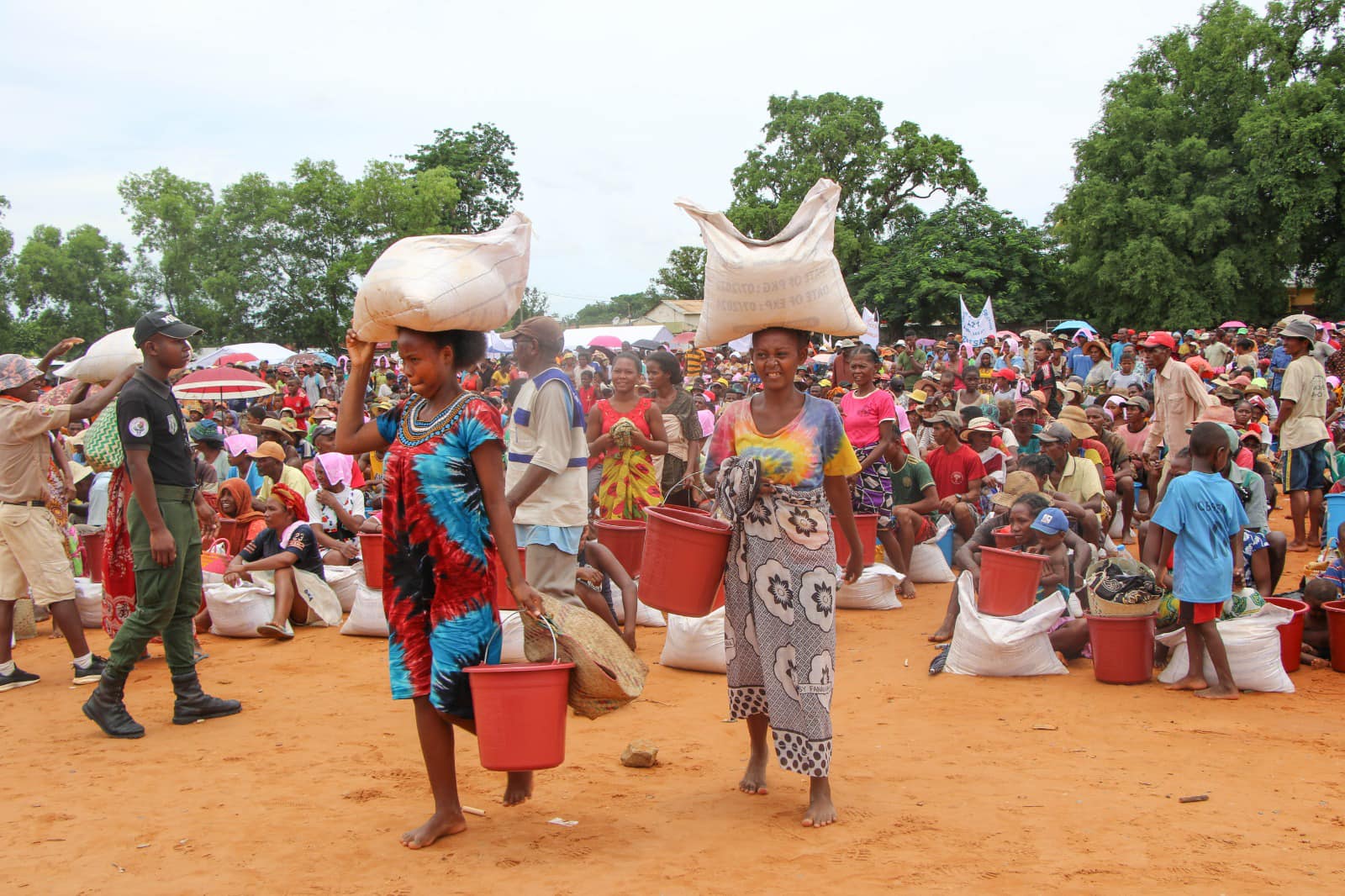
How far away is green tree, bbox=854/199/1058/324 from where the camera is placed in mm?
38656

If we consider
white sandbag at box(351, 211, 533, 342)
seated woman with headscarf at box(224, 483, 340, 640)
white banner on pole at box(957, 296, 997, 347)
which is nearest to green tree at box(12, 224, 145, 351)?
white banner on pole at box(957, 296, 997, 347)

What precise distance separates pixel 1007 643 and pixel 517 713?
3731mm

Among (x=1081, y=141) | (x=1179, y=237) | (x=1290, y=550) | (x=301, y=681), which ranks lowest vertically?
(x=301, y=681)

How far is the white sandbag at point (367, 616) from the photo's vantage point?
7.46 meters

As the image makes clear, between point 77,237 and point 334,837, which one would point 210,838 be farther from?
point 77,237

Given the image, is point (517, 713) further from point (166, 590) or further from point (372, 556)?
point (372, 556)

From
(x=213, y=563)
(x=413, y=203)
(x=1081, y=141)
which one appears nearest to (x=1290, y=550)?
(x=213, y=563)

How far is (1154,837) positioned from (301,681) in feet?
15.8

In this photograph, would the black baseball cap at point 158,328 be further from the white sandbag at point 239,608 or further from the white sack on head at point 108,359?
the white sandbag at point 239,608

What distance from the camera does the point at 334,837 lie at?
12.3 ft

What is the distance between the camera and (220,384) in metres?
14.3

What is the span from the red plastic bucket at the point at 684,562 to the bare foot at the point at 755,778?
2.22ft

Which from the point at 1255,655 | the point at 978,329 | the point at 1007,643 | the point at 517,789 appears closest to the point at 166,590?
the point at 517,789

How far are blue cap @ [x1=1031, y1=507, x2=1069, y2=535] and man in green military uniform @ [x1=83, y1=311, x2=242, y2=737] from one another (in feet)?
16.3
